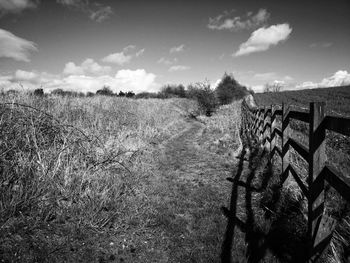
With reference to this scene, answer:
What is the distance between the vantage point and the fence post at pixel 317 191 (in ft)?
8.45

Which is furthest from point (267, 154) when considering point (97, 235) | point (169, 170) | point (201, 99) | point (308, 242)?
point (201, 99)

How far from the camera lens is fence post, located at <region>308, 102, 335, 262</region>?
258 cm

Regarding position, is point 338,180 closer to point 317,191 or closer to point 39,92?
point 317,191

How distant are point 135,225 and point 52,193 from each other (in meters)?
1.37

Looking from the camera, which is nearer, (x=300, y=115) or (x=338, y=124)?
(x=338, y=124)

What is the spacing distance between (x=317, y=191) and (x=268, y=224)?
1050mm

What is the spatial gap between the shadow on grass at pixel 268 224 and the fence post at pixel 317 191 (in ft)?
1.10

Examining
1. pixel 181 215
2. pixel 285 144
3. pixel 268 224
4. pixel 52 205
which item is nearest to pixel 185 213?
pixel 181 215

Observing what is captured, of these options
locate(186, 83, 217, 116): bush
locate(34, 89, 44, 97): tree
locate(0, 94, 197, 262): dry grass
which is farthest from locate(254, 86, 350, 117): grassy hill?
locate(34, 89, 44, 97): tree

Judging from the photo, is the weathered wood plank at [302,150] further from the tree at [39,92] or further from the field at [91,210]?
the tree at [39,92]

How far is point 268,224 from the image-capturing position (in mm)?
3463

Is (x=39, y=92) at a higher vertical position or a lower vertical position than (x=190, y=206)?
higher

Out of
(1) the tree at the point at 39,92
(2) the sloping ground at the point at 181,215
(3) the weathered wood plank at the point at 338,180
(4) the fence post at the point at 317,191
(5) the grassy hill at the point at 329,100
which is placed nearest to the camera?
(3) the weathered wood plank at the point at 338,180

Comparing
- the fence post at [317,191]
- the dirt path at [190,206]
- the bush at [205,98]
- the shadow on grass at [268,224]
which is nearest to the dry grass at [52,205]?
the dirt path at [190,206]
